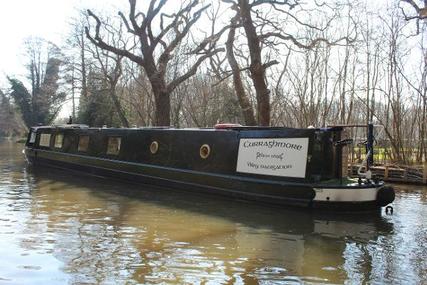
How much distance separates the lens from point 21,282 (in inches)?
205

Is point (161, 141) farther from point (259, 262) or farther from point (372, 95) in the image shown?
point (372, 95)

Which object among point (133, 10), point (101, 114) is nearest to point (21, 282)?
point (133, 10)

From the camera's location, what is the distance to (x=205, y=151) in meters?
11.7

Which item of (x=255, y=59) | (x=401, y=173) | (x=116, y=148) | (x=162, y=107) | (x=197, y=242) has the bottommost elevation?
(x=197, y=242)

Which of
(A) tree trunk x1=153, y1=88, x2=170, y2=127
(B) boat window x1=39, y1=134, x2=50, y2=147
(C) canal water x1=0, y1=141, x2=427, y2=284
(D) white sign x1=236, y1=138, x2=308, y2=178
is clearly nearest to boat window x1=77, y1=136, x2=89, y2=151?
(B) boat window x1=39, y1=134, x2=50, y2=147

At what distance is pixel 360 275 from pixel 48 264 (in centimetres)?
371

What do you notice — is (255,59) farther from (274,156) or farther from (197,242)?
(197,242)

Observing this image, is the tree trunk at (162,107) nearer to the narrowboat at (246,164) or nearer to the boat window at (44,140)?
the narrowboat at (246,164)

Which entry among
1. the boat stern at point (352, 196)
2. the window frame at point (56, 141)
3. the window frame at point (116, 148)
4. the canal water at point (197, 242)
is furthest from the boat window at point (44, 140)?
the boat stern at point (352, 196)

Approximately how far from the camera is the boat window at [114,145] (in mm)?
14555

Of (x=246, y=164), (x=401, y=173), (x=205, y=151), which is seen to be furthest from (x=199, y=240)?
(x=401, y=173)

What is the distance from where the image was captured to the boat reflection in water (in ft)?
18.7

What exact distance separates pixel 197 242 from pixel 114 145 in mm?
8147

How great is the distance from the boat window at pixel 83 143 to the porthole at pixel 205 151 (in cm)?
568
